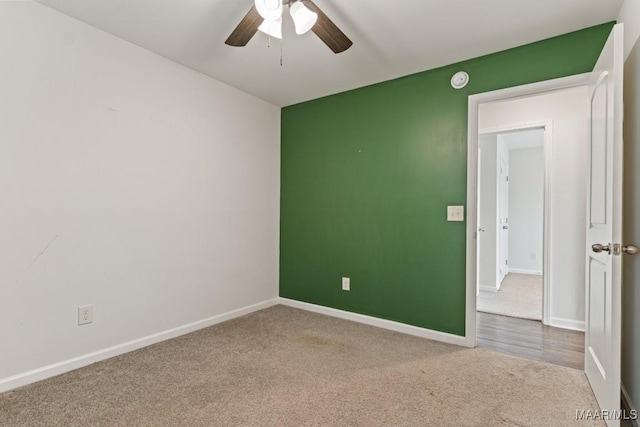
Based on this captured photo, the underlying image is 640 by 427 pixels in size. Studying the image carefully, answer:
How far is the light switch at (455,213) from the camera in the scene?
2654 mm

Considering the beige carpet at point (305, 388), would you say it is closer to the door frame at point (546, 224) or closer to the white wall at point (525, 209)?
the door frame at point (546, 224)

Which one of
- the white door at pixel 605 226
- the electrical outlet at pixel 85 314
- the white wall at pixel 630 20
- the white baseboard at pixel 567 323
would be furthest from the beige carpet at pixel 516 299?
the electrical outlet at pixel 85 314

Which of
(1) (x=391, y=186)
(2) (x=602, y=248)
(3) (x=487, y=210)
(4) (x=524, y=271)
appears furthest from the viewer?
(4) (x=524, y=271)

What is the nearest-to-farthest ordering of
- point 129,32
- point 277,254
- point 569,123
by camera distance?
1. point 129,32
2. point 569,123
3. point 277,254

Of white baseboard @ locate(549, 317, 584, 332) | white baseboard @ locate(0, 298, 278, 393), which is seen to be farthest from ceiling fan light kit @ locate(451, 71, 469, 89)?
white baseboard @ locate(0, 298, 278, 393)

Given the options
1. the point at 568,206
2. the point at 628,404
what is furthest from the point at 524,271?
the point at 628,404

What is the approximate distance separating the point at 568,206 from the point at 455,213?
1.47 metres

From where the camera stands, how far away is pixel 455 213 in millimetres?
2689

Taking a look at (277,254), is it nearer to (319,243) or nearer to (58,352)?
(319,243)

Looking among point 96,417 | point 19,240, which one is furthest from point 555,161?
point 19,240

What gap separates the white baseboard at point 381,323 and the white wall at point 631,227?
1.05 m

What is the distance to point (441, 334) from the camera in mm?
2736

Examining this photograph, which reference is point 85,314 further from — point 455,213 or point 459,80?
point 459,80

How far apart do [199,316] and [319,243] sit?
142 centimetres
